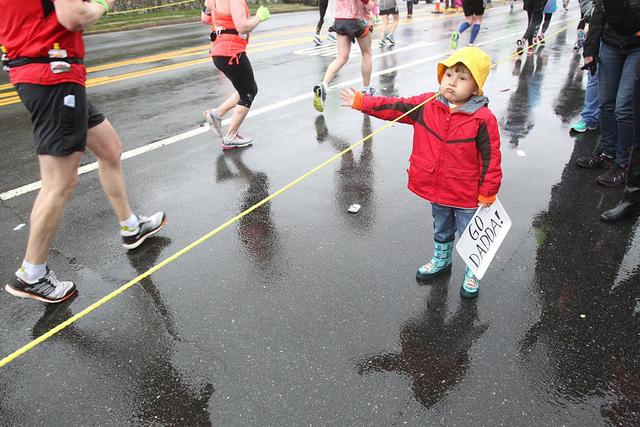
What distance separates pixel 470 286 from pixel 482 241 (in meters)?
0.31

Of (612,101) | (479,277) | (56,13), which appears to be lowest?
(479,277)

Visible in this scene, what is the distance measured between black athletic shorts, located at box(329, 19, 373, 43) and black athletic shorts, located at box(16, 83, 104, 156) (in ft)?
14.7

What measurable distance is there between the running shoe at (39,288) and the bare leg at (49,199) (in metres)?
0.12

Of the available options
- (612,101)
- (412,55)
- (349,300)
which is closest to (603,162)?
(612,101)

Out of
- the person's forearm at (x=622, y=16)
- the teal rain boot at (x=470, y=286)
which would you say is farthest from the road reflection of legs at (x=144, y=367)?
the person's forearm at (x=622, y=16)

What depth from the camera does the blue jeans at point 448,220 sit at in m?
2.77

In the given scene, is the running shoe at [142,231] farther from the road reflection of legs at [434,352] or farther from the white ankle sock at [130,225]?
the road reflection of legs at [434,352]

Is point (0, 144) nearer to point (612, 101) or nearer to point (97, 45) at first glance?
point (612, 101)

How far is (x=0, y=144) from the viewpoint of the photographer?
572 cm

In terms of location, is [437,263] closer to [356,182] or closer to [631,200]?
[356,182]

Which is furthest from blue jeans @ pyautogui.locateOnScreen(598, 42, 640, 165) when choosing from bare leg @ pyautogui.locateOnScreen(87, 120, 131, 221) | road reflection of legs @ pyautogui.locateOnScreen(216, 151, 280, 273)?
bare leg @ pyautogui.locateOnScreen(87, 120, 131, 221)

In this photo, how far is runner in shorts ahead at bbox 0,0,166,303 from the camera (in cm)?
249

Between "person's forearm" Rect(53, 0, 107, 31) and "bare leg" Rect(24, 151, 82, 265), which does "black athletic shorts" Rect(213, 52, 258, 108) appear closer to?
"person's forearm" Rect(53, 0, 107, 31)

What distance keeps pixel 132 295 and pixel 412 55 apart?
32.1 ft
